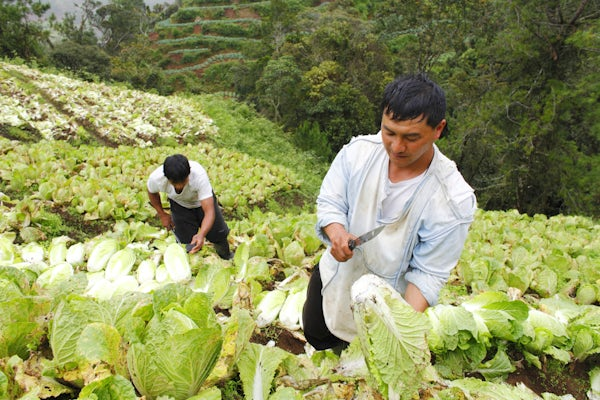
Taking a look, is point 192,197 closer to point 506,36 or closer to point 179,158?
point 179,158

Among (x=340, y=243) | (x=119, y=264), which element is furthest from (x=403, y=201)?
(x=119, y=264)

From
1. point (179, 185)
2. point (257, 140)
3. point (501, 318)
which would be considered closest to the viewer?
point (501, 318)

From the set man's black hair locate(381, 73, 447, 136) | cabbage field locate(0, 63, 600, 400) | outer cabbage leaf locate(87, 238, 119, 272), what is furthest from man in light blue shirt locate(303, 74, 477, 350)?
A: outer cabbage leaf locate(87, 238, 119, 272)

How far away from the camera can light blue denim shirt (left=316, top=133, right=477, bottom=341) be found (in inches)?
68.6

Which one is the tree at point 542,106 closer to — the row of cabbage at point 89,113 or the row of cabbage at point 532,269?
the row of cabbage at point 532,269

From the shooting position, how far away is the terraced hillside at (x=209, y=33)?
45156 millimetres

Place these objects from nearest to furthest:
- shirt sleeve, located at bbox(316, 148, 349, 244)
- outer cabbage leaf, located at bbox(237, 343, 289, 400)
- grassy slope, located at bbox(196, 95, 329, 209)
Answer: outer cabbage leaf, located at bbox(237, 343, 289, 400), shirt sleeve, located at bbox(316, 148, 349, 244), grassy slope, located at bbox(196, 95, 329, 209)

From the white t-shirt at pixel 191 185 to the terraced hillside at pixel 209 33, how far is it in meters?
39.5

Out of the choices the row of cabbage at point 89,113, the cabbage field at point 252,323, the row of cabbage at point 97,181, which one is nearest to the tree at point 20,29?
the row of cabbage at point 89,113

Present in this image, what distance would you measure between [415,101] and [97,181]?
5812 millimetres

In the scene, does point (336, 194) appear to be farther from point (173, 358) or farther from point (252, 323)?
point (173, 358)

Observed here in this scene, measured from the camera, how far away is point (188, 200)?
450 cm

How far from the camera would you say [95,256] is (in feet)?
9.25

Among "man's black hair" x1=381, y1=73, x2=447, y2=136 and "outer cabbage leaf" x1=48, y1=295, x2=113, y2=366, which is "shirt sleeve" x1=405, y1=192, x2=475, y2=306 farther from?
"outer cabbage leaf" x1=48, y1=295, x2=113, y2=366
